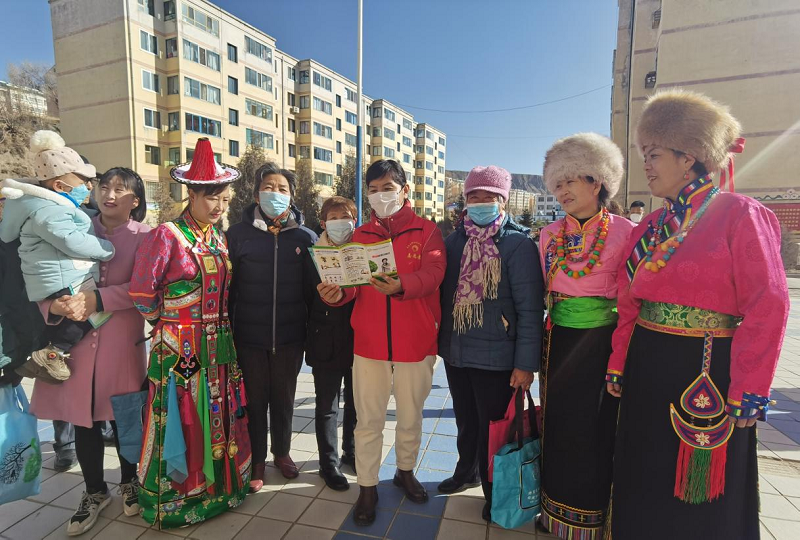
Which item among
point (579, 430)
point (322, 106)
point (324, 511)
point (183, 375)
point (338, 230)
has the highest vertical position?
point (322, 106)

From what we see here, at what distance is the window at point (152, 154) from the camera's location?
2675 cm

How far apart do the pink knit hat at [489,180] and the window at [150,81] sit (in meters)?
30.4

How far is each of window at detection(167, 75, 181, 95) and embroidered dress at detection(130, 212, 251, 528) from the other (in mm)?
29529

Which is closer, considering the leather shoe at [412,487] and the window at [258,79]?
the leather shoe at [412,487]

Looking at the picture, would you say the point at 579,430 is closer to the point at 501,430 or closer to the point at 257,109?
the point at 501,430

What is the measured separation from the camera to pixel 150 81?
87.9ft

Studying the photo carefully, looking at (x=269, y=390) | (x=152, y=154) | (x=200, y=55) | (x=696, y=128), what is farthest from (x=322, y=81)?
(x=696, y=128)

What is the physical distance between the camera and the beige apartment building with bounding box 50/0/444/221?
26047 mm

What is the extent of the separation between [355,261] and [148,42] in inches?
1244

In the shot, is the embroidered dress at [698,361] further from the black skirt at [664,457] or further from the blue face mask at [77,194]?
the blue face mask at [77,194]

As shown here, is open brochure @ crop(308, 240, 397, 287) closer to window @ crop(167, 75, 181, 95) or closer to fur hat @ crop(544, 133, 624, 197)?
fur hat @ crop(544, 133, 624, 197)

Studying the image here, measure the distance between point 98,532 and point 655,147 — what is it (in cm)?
362

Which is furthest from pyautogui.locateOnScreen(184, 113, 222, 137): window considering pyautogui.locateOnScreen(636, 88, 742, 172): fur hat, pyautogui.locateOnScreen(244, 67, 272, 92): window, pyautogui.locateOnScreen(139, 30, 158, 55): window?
pyautogui.locateOnScreen(636, 88, 742, 172): fur hat

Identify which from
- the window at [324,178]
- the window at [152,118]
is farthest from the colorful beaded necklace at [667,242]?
the window at [324,178]
